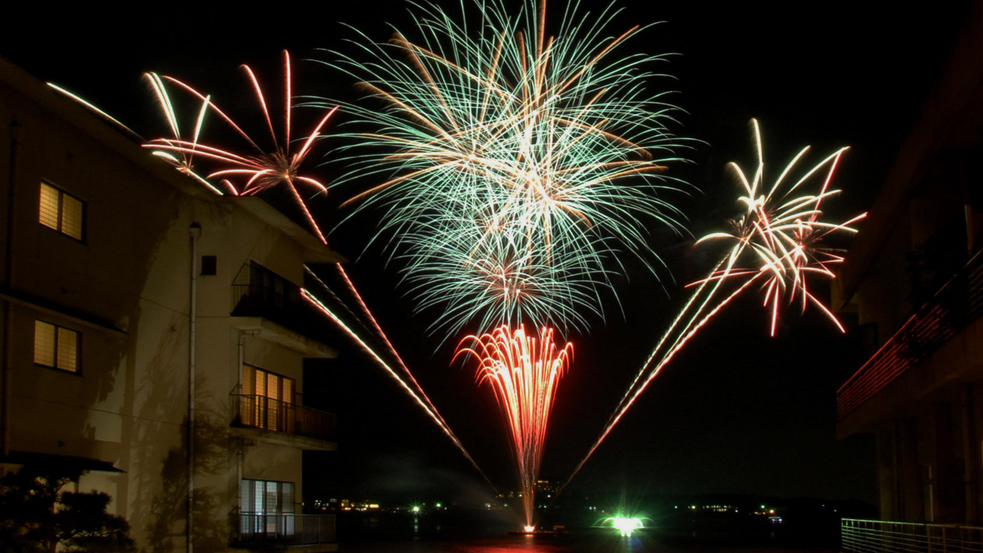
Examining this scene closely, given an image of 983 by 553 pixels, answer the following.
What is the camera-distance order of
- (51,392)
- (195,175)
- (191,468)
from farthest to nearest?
(195,175)
(191,468)
(51,392)

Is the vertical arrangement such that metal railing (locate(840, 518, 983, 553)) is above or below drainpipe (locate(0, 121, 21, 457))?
below

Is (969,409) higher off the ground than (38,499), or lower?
higher

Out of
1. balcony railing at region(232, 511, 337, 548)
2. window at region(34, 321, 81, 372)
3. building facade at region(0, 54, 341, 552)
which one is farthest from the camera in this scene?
balcony railing at region(232, 511, 337, 548)

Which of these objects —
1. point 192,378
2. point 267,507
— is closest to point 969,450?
point 192,378

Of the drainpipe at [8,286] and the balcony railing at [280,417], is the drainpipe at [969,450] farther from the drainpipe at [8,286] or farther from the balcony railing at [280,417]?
the drainpipe at [8,286]

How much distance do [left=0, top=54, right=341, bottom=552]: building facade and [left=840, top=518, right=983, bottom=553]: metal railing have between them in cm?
1554

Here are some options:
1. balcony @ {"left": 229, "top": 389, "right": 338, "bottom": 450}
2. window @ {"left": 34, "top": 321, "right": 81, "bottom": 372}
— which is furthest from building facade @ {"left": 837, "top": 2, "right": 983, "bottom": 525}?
window @ {"left": 34, "top": 321, "right": 81, "bottom": 372}

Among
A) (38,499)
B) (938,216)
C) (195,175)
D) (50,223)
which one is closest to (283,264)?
(195,175)

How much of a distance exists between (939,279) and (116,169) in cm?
1779

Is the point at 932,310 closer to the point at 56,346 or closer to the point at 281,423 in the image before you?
the point at 56,346

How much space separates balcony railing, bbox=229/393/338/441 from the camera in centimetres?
2843

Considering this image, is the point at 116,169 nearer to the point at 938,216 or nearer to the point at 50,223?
the point at 50,223

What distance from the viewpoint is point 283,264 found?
33.0 meters

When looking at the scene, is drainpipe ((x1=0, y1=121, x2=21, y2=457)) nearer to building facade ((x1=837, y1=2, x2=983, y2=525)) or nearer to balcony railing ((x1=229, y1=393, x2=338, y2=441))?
balcony railing ((x1=229, y1=393, x2=338, y2=441))
